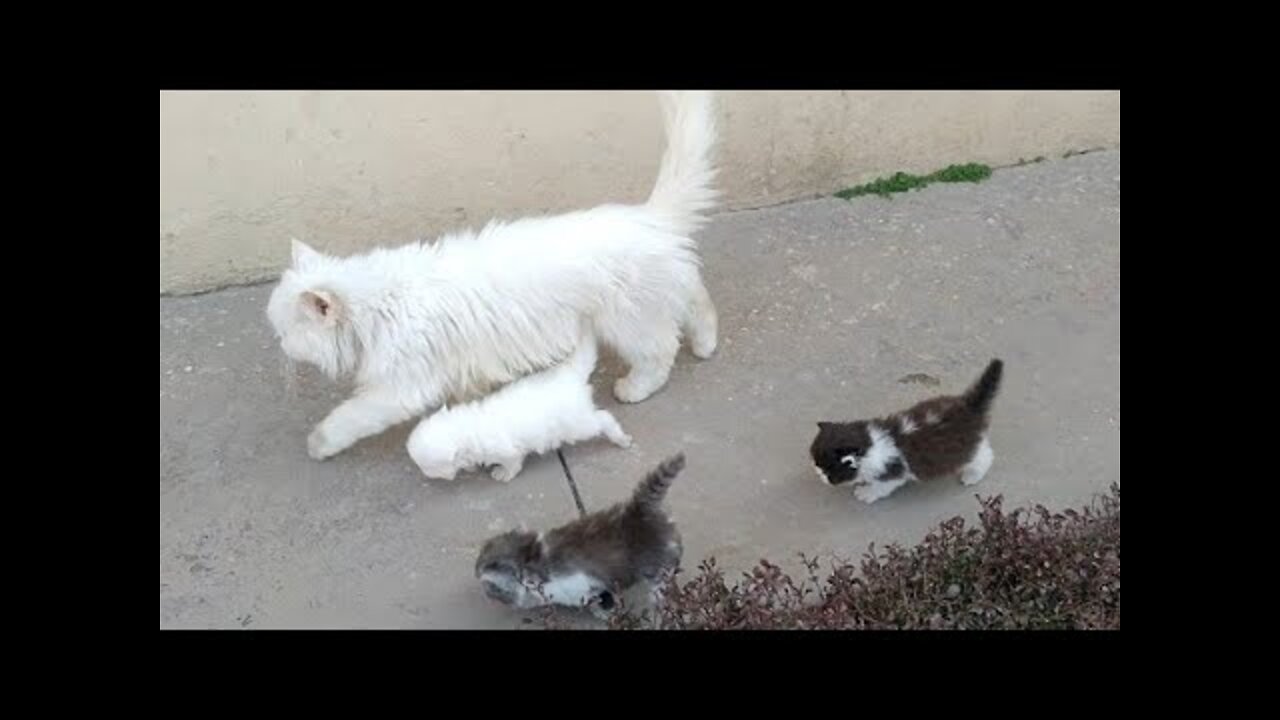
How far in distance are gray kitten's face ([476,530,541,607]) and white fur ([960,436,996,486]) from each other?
5.25 feet

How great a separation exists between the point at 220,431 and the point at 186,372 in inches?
16.5

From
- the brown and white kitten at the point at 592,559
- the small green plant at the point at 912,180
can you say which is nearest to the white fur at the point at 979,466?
the brown and white kitten at the point at 592,559

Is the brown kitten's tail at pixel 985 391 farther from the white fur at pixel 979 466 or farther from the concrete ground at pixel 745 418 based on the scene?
the concrete ground at pixel 745 418

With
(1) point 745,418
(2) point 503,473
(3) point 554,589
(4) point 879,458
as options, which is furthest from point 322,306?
(4) point 879,458

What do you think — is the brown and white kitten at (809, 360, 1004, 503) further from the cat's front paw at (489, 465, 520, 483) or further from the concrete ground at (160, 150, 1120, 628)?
the cat's front paw at (489, 465, 520, 483)

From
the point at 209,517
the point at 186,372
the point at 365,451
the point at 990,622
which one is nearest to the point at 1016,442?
the point at 990,622

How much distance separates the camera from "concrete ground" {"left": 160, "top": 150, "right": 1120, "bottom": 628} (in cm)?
436

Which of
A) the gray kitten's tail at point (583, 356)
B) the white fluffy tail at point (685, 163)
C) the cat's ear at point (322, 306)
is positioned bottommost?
the gray kitten's tail at point (583, 356)

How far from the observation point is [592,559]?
4.01 meters

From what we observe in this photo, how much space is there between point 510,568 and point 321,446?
111cm

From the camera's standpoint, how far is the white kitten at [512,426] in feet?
14.6

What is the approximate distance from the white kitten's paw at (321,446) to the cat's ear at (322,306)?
47 centimetres

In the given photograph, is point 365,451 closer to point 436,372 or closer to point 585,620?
point 436,372

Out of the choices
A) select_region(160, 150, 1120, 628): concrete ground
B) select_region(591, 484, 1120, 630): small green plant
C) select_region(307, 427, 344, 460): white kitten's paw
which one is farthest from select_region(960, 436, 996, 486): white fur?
select_region(307, 427, 344, 460): white kitten's paw
